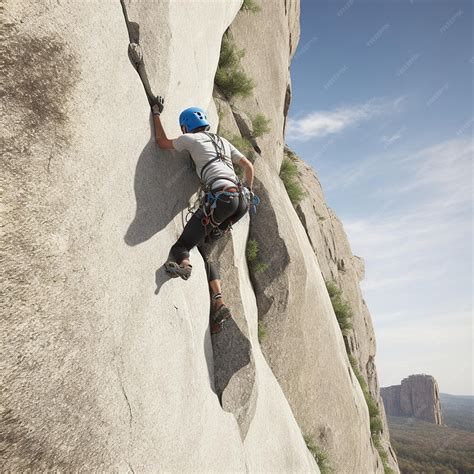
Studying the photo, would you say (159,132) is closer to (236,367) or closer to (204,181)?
(204,181)

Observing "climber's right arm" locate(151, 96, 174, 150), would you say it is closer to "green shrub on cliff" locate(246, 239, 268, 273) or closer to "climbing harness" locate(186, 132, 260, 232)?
"climbing harness" locate(186, 132, 260, 232)

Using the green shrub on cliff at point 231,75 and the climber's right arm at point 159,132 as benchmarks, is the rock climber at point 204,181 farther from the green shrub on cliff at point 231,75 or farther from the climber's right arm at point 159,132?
the green shrub on cliff at point 231,75

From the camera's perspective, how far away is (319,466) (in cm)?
873

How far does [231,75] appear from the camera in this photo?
1031 centimetres

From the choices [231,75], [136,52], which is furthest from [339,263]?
[136,52]

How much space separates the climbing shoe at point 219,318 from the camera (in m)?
6.17

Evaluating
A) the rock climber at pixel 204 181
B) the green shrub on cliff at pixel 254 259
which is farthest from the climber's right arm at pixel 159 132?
the green shrub on cliff at pixel 254 259

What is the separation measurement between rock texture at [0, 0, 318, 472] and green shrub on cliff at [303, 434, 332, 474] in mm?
3432

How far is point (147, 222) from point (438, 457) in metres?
116

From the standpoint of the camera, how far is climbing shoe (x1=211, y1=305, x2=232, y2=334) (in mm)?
6172

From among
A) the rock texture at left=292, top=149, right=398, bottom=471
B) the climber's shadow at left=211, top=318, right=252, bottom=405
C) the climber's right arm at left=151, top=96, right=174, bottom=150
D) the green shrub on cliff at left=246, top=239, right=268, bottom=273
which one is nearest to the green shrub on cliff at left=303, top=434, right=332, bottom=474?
the climber's shadow at left=211, top=318, right=252, bottom=405

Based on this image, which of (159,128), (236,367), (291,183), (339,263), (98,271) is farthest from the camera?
(339,263)

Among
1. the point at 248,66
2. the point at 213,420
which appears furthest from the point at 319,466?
the point at 248,66

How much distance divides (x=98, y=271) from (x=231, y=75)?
8.54 meters
